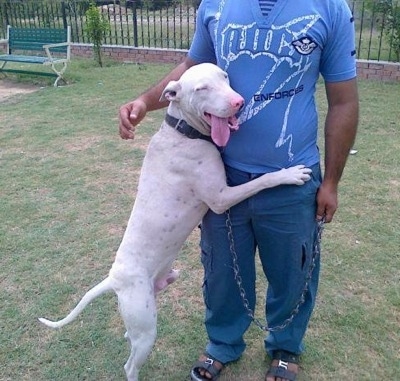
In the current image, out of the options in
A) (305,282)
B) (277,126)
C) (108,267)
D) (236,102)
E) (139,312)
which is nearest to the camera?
(236,102)

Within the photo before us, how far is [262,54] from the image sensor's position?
1959mm

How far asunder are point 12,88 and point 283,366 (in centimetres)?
843

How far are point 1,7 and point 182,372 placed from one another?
12.9 m

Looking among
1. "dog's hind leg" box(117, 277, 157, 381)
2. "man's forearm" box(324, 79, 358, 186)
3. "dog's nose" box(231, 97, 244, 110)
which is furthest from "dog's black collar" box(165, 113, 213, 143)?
"dog's hind leg" box(117, 277, 157, 381)

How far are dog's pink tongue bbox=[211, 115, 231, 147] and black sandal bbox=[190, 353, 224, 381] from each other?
1268mm

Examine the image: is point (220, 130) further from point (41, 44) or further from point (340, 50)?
point (41, 44)

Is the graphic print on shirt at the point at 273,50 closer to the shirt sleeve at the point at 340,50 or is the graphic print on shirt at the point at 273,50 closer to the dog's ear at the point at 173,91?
the shirt sleeve at the point at 340,50

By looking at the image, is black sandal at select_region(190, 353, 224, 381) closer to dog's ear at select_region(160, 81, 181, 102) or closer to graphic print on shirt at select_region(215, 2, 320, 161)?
graphic print on shirt at select_region(215, 2, 320, 161)

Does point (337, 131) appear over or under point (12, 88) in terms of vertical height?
over


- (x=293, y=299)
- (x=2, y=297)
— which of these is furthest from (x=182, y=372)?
(x=2, y=297)

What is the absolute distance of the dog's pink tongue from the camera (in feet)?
6.64

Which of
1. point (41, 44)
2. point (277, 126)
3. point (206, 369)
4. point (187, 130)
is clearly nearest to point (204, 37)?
point (187, 130)

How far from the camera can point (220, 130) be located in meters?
2.02

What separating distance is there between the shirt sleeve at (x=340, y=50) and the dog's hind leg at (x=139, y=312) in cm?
117
